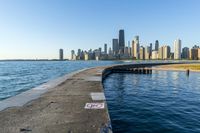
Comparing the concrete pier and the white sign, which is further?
the white sign

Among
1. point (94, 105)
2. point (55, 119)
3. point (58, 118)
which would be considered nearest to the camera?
point (55, 119)

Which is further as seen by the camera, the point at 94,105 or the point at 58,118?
the point at 94,105

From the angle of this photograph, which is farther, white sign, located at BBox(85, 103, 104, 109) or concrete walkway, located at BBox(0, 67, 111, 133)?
white sign, located at BBox(85, 103, 104, 109)

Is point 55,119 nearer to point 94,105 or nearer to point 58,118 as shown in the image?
point 58,118

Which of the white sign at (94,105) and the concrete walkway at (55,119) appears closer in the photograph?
the concrete walkway at (55,119)

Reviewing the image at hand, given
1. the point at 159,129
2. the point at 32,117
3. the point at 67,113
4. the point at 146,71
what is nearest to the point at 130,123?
the point at 159,129

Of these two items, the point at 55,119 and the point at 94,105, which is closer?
the point at 55,119

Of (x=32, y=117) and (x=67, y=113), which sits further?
(x=67, y=113)

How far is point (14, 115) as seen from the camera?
10.8 meters

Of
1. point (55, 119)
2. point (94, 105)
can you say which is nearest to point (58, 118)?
point (55, 119)

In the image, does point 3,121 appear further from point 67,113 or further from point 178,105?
point 178,105

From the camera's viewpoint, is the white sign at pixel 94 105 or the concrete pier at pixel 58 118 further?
the white sign at pixel 94 105

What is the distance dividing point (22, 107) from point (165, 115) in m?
10.3

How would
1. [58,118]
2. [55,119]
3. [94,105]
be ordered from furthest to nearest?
1. [94,105]
2. [58,118]
3. [55,119]
